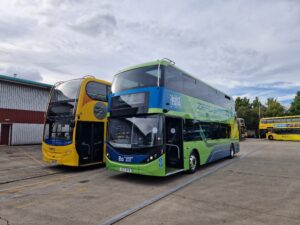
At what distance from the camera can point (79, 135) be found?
902 centimetres

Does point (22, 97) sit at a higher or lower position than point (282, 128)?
higher

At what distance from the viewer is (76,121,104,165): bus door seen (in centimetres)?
906

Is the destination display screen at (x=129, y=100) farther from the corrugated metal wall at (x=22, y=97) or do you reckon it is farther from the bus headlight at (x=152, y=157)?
the corrugated metal wall at (x=22, y=97)

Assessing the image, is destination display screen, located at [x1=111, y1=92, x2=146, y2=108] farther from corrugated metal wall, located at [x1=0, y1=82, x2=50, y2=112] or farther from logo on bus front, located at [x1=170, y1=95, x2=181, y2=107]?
corrugated metal wall, located at [x1=0, y1=82, x2=50, y2=112]

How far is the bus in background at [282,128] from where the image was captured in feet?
112

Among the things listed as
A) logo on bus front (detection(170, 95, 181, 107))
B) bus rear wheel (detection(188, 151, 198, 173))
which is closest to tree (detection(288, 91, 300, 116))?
bus rear wheel (detection(188, 151, 198, 173))

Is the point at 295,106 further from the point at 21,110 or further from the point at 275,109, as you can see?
the point at 21,110

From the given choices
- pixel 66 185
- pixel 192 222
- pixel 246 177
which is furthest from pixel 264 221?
pixel 66 185

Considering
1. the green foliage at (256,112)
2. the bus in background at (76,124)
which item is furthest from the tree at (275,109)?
the bus in background at (76,124)

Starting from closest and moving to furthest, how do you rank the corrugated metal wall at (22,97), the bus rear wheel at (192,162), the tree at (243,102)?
the bus rear wheel at (192,162), the corrugated metal wall at (22,97), the tree at (243,102)

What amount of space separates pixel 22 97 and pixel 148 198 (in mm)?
18364

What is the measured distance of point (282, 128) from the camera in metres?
36.1

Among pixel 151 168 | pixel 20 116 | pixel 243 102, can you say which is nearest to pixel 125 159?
pixel 151 168

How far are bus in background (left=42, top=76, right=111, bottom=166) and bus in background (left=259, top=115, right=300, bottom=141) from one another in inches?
1360
